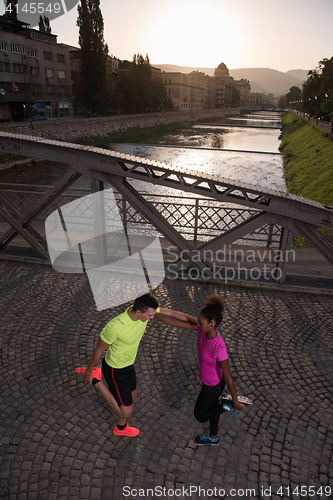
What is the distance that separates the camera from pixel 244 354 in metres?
5.14

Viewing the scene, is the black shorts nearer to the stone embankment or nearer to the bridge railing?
the bridge railing

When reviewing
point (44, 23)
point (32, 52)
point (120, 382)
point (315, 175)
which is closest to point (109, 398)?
point (120, 382)

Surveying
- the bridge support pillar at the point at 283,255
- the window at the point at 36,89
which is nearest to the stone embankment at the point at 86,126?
the window at the point at 36,89

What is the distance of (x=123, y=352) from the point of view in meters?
3.42

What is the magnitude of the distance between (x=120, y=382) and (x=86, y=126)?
1744 inches

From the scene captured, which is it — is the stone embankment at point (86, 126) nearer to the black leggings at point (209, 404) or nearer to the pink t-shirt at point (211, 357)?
the pink t-shirt at point (211, 357)

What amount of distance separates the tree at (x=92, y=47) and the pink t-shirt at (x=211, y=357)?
191ft

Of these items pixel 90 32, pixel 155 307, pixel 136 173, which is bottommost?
pixel 155 307

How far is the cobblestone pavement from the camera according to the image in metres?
3.30

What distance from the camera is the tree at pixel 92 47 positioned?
5194 centimetres

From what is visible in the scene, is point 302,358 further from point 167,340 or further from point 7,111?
point 7,111

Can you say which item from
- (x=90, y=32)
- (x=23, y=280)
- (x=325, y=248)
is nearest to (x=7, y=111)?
(x=90, y=32)

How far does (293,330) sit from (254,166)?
27.3 meters

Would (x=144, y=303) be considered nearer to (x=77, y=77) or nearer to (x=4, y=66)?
(x=4, y=66)
